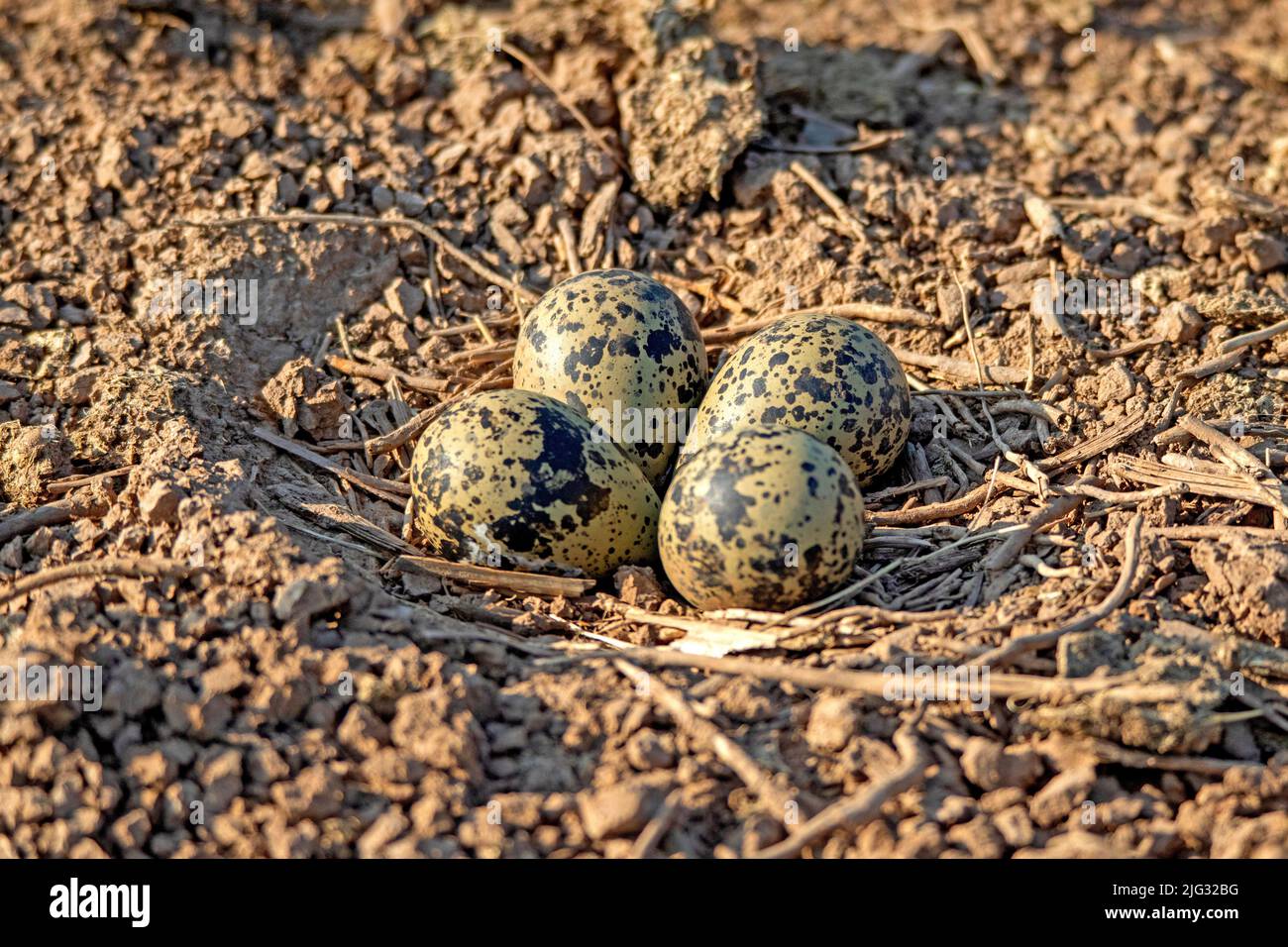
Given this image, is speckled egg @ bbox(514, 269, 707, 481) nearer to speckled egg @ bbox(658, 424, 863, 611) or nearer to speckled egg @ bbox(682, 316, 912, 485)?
speckled egg @ bbox(682, 316, 912, 485)

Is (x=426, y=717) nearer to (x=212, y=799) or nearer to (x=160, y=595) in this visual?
(x=212, y=799)

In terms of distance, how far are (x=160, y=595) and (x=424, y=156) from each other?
9.35ft

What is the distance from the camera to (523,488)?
4.22 metres

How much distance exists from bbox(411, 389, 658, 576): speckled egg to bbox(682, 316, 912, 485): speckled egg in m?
0.44

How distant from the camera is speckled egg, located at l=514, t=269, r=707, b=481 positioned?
15.0ft

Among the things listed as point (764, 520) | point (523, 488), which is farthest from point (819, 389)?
point (523, 488)

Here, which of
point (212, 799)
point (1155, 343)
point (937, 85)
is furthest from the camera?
point (937, 85)

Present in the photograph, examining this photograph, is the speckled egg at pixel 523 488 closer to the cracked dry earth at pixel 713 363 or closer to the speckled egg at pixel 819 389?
the cracked dry earth at pixel 713 363

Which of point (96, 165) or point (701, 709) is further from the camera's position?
point (96, 165)

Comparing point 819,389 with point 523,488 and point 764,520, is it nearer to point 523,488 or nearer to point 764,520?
point 764,520

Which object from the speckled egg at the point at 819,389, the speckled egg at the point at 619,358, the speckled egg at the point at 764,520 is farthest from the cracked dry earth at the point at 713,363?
the speckled egg at the point at 619,358

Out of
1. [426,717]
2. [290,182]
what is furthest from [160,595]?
[290,182]

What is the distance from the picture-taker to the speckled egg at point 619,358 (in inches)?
180

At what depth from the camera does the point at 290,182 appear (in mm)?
5797
